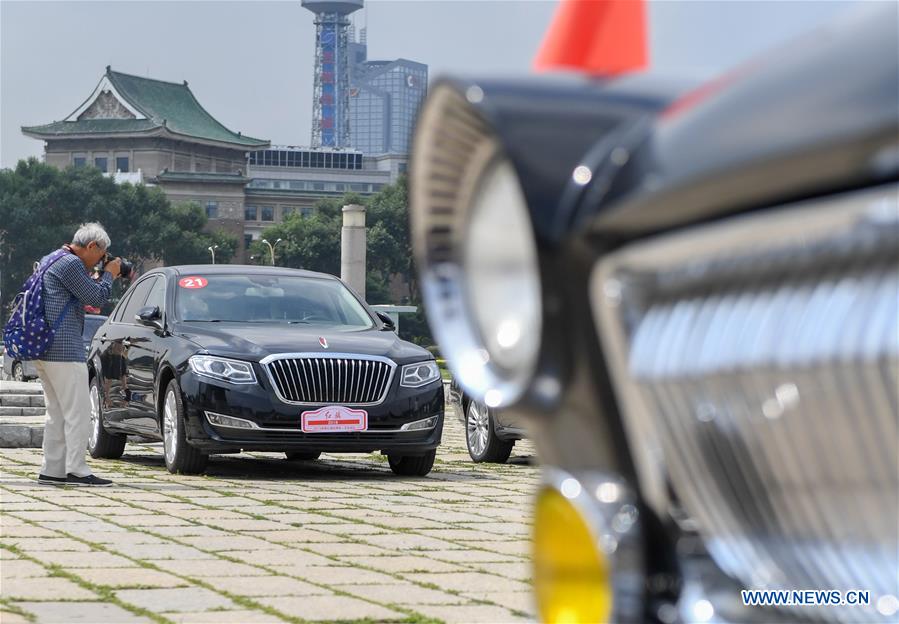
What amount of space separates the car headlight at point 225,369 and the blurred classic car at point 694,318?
800 centimetres

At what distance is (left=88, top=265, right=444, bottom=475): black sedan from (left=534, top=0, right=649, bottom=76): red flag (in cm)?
776

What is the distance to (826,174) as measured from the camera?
1191 millimetres

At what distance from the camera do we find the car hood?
971 centimetres

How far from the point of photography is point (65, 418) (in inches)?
355

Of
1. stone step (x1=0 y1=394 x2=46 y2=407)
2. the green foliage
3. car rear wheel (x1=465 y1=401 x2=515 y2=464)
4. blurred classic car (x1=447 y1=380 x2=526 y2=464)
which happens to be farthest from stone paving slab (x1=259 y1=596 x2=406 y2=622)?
the green foliage

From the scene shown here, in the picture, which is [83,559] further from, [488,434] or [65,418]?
[488,434]

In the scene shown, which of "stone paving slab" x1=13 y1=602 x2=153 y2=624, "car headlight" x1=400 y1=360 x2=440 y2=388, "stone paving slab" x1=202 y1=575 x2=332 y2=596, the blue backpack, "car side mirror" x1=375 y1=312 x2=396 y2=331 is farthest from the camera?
"car side mirror" x1=375 y1=312 x2=396 y2=331

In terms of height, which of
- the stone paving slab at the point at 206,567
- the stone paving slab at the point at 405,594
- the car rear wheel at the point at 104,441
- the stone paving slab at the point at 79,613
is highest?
the car rear wheel at the point at 104,441

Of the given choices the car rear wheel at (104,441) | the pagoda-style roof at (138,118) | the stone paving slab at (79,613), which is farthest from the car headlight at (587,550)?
the pagoda-style roof at (138,118)

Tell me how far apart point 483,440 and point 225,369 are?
2.60m

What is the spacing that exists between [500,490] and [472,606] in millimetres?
4349

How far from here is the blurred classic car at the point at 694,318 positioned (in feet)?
4.00

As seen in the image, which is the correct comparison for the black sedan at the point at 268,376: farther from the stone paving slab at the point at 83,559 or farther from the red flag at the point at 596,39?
the red flag at the point at 596,39

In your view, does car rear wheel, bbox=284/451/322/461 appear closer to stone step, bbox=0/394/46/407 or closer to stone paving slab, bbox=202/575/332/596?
stone paving slab, bbox=202/575/332/596
